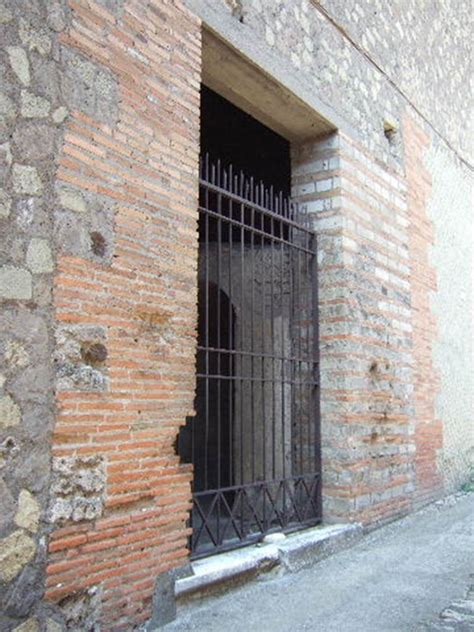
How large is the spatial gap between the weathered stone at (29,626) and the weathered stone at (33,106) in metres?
2.19

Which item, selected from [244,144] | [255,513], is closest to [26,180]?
[255,513]

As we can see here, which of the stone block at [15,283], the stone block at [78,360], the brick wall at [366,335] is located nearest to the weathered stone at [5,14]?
the stone block at [15,283]

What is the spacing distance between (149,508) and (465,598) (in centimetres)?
188

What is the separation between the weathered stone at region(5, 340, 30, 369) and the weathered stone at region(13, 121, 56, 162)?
0.83 metres

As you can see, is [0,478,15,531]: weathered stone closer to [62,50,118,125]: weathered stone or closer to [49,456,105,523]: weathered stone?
[49,456,105,523]: weathered stone

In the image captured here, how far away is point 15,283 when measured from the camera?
2.76m

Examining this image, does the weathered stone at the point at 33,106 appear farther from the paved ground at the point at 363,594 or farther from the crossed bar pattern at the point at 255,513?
the paved ground at the point at 363,594

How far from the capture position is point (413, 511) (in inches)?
241

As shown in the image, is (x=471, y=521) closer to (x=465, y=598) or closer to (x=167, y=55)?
(x=465, y=598)

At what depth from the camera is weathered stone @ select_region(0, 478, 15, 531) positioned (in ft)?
8.57

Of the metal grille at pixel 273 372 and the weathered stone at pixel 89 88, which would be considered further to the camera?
the metal grille at pixel 273 372

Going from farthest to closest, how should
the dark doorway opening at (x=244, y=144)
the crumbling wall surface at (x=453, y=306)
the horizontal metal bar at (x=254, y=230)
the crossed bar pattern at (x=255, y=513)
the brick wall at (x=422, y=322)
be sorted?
the crumbling wall surface at (x=453, y=306) < the brick wall at (x=422, y=322) < the dark doorway opening at (x=244, y=144) < the horizontal metal bar at (x=254, y=230) < the crossed bar pattern at (x=255, y=513)

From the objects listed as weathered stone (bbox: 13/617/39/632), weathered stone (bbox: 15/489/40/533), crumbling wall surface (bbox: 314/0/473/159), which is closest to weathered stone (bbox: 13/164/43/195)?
weathered stone (bbox: 15/489/40/533)

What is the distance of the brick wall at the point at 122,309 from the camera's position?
9.62 ft
